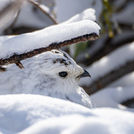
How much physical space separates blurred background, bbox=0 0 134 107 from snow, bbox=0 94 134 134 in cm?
156

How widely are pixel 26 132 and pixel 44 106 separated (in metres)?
0.15

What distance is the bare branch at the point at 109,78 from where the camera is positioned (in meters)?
3.51

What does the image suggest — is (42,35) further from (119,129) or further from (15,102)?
(119,129)

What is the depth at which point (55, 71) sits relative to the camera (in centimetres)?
204

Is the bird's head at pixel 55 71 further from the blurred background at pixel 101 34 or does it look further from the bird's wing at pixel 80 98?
the blurred background at pixel 101 34

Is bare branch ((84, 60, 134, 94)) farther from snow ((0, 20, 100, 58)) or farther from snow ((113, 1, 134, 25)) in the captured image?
snow ((0, 20, 100, 58))

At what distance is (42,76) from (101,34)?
1.69m

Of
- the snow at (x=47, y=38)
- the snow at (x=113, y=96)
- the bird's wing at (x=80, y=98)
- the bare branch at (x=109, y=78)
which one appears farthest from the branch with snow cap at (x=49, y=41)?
the bare branch at (x=109, y=78)

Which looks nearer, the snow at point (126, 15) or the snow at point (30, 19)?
the snow at point (30, 19)

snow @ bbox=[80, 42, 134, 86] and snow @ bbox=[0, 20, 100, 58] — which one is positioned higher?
snow @ bbox=[80, 42, 134, 86]

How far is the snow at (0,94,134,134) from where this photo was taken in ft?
3.45

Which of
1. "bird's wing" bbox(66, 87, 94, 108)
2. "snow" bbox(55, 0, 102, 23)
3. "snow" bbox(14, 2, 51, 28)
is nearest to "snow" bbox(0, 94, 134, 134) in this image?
"bird's wing" bbox(66, 87, 94, 108)

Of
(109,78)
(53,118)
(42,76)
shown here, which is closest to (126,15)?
(109,78)

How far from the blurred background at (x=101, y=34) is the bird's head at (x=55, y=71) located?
0.78 metres
